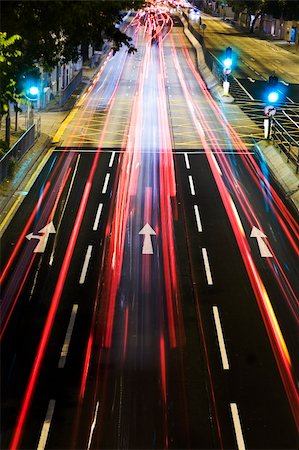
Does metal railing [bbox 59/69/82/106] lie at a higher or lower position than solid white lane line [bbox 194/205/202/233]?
lower

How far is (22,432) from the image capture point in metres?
9.80

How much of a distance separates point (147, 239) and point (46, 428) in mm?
8817

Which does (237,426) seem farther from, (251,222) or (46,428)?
(251,222)

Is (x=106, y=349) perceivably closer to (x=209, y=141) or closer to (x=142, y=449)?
(x=142, y=449)

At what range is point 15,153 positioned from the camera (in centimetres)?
2566

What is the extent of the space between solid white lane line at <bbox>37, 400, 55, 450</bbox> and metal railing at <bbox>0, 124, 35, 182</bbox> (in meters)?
13.7

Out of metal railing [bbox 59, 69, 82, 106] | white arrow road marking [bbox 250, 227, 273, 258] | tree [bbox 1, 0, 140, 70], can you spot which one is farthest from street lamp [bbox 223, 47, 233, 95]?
tree [bbox 1, 0, 140, 70]

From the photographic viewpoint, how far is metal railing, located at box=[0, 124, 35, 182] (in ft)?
76.1

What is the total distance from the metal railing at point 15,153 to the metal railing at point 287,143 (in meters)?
11.2

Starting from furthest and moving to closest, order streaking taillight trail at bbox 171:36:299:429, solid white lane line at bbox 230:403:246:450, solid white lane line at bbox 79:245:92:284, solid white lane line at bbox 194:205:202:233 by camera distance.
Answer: solid white lane line at bbox 194:205:202:233 < solid white lane line at bbox 79:245:92:284 < streaking taillight trail at bbox 171:36:299:429 < solid white lane line at bbox 230:403:246:450

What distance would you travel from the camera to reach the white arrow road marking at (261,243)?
17495 millimetres

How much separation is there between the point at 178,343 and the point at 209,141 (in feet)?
66.3

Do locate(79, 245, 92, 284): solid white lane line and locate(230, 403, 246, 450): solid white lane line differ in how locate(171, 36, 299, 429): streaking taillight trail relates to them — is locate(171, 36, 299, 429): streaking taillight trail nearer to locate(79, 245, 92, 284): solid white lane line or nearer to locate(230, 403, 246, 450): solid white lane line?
locate(230, 403, 246, 450): solid white lane line

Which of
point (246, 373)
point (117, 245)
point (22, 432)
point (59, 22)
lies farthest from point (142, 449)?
point (59, 22)
